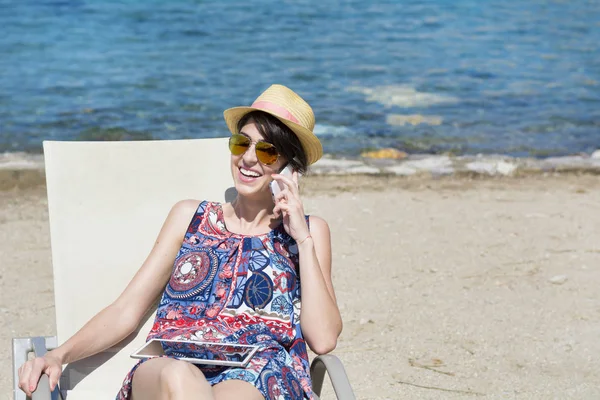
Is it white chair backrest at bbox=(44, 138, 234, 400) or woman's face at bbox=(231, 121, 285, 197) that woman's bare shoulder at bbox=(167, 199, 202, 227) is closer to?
woman's face at bbox=(231, 121, 285, 197)

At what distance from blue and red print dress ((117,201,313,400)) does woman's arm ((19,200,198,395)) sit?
47mm

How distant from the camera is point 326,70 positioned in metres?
13.4

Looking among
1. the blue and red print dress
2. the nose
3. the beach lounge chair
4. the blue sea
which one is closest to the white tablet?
the blue and red print dress

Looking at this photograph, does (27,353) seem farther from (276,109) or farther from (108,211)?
(276,109)

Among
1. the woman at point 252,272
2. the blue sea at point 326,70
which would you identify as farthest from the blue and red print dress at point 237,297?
the blue sea at point 326,70

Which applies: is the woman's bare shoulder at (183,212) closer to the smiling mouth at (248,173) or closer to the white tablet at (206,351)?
the smiling mouth at (248,173)

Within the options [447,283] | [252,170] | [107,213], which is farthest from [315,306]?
[447,283]

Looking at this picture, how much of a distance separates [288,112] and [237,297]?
2.21 feet

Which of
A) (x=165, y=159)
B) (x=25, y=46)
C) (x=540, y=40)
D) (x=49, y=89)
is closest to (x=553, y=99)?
(x=540, y=40)

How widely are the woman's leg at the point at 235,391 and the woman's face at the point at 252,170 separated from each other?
0.74 m

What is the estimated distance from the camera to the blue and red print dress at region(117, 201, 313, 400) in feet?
10.4

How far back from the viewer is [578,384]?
4570mm

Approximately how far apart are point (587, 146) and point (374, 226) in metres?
4.28

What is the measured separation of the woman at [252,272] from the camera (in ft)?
10.5
